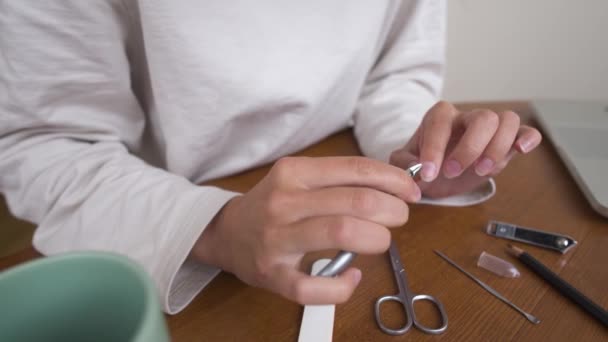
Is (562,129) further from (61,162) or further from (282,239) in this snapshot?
(61,162)

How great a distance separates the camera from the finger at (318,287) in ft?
0.63

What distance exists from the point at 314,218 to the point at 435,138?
0.16m

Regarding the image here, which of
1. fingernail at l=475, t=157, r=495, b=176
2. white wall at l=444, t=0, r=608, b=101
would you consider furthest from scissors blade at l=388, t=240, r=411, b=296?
white wall at l=444, t=0, r=608, b=101

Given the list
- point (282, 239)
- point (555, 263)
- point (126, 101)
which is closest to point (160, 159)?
point (126, 101)

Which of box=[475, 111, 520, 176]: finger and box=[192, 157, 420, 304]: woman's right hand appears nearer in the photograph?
box=[192, 157, 420, 304]: woman's right hand

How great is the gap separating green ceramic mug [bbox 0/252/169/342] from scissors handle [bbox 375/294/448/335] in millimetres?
157

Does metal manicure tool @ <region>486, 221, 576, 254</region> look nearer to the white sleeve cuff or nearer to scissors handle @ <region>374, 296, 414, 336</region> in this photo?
scissors handle @ <region>374, 296, 414, 336</region>

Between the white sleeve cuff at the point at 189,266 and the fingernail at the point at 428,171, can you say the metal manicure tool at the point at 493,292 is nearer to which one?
the fingernail at the point at 428,171

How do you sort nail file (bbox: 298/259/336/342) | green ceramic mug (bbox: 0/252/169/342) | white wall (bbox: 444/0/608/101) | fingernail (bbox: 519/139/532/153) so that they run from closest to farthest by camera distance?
green ceramic mug (bbox: 0/252/169/342)
nail file (bbox: 298/259/336/342)
fingernail (bbox: 519/139/532/153)
white wall (bbox: 444/0/608/101)

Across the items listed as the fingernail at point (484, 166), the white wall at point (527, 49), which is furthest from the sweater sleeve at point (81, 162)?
the white wall at point (527, 49)

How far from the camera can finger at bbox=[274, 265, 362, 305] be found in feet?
0.63

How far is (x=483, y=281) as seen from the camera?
0.27 m

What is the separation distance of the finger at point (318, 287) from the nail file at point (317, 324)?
0.13ft

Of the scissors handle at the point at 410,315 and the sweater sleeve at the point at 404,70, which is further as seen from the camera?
the sweater sleeve at the point at 404,70
